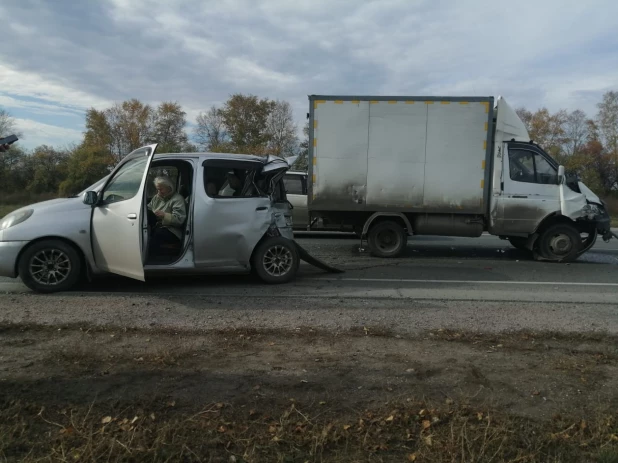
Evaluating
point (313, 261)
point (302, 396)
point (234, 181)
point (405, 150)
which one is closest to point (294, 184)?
point (405, 150)

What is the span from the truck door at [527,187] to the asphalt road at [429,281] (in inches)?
40.7

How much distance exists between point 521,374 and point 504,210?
719 cm

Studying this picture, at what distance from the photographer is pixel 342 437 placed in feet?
10.6

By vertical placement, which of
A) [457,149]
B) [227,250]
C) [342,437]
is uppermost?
[457,149]

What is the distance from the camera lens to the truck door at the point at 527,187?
428 inches

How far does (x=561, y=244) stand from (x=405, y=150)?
149 inches

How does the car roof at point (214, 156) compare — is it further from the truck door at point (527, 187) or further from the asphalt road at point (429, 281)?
the truck door at point (527, 187)

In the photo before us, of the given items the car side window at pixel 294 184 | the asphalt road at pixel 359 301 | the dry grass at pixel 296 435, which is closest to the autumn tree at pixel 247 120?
the car side window at pixel 294 184

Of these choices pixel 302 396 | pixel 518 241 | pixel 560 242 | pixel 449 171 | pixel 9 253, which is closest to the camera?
pixel 302 396

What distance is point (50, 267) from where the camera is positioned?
7066 mm

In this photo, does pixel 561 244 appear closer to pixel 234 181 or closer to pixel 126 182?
pixel 234 181

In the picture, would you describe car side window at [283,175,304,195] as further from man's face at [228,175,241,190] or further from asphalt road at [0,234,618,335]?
man's face at [228,175,241,190]

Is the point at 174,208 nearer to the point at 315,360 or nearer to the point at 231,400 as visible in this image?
the point at 315,360

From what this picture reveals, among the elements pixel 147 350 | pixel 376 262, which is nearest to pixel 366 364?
pixel 147 350
